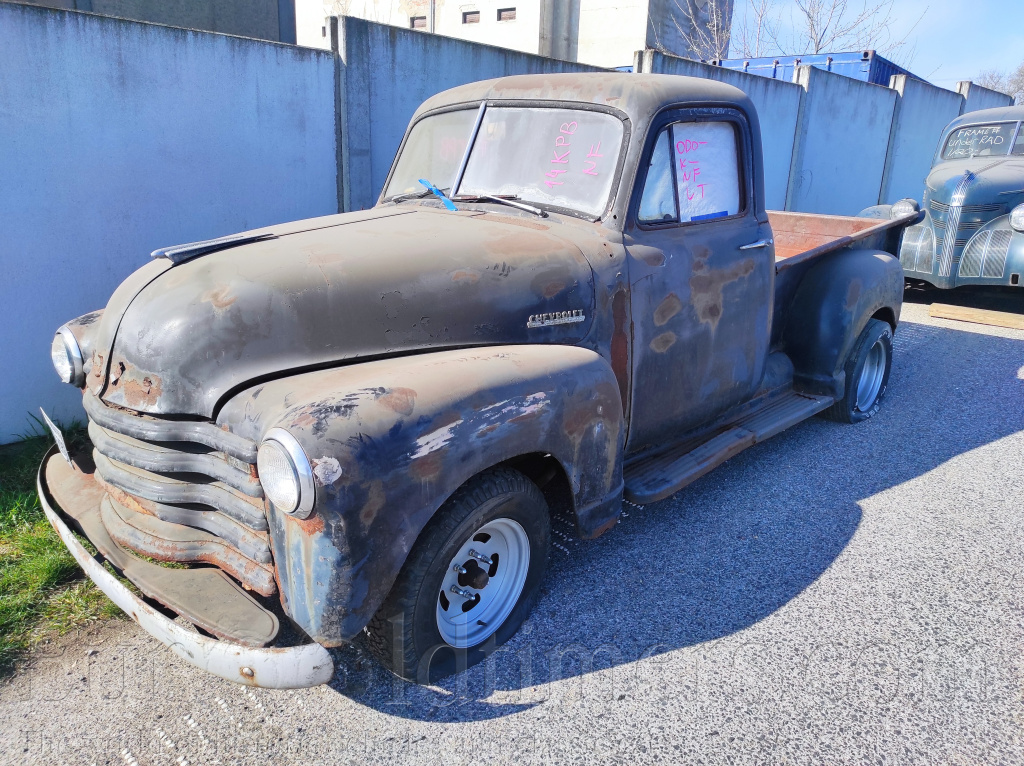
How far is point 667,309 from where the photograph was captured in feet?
10.8

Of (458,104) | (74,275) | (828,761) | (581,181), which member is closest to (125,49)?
(74,275)

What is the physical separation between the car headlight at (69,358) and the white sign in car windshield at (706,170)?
104 inches

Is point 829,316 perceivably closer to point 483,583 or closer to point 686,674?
point 686,674

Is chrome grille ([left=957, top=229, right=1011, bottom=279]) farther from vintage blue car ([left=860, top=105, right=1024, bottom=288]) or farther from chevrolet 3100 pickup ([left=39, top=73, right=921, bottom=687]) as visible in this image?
chevrolet 3100 pickup ([left=39, top=73, right=921, bottom=687])

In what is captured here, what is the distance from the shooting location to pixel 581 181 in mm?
3230

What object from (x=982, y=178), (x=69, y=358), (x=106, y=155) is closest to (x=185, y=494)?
(x=69, y=358)

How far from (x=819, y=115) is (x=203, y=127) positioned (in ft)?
33.9

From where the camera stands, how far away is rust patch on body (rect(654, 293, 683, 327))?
326 cm

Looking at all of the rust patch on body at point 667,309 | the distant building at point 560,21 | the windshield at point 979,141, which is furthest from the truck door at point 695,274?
the distant building at point 560,21

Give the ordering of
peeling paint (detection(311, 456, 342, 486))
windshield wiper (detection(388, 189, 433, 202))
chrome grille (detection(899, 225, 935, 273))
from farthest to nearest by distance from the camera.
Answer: chrome grille (detection(899, 225, 935, 273)), windshield wiper (detection(388, 189, 433, 202)), peeling paint (detection(311, 456, 342, 486))

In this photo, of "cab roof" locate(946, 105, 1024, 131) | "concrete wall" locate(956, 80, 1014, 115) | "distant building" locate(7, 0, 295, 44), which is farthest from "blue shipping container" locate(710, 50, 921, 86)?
"distant building" locate(7, 0, 295, 44)

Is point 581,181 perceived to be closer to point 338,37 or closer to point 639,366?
point 639,366

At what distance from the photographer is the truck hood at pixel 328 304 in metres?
2.44

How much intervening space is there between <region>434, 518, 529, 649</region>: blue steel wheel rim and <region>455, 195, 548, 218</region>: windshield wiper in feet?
4.50
